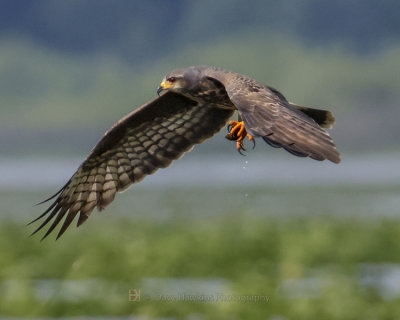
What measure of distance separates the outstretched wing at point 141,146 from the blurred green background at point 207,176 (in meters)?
0.82

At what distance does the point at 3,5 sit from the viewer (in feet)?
347

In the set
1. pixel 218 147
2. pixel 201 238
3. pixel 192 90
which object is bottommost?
pixel 218 147

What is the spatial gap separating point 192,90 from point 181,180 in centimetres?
3430

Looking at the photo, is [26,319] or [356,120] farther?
[356,120]

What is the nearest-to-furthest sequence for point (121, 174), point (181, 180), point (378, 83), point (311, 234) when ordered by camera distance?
1. point (121, 174)
2. point (311, 234)
3. point (181, 180)
4. point (378, 83)

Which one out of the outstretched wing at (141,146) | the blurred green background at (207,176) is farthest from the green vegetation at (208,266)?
the outstretched wing at (141,146)

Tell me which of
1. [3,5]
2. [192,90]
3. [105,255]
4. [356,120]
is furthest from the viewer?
[3,5]

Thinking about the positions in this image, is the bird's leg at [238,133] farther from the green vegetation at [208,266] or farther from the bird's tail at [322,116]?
the green vegetation at [208,266]

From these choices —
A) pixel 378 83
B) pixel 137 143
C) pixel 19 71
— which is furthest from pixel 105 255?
pixel 19 71

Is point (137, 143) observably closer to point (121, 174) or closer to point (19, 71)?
point (121, 174)

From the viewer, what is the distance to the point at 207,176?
152 ft

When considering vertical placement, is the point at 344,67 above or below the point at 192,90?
below

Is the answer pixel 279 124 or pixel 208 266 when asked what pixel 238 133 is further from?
pixel 208 266

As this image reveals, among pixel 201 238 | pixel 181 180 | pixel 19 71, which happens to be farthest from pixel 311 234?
pixel 19 71
